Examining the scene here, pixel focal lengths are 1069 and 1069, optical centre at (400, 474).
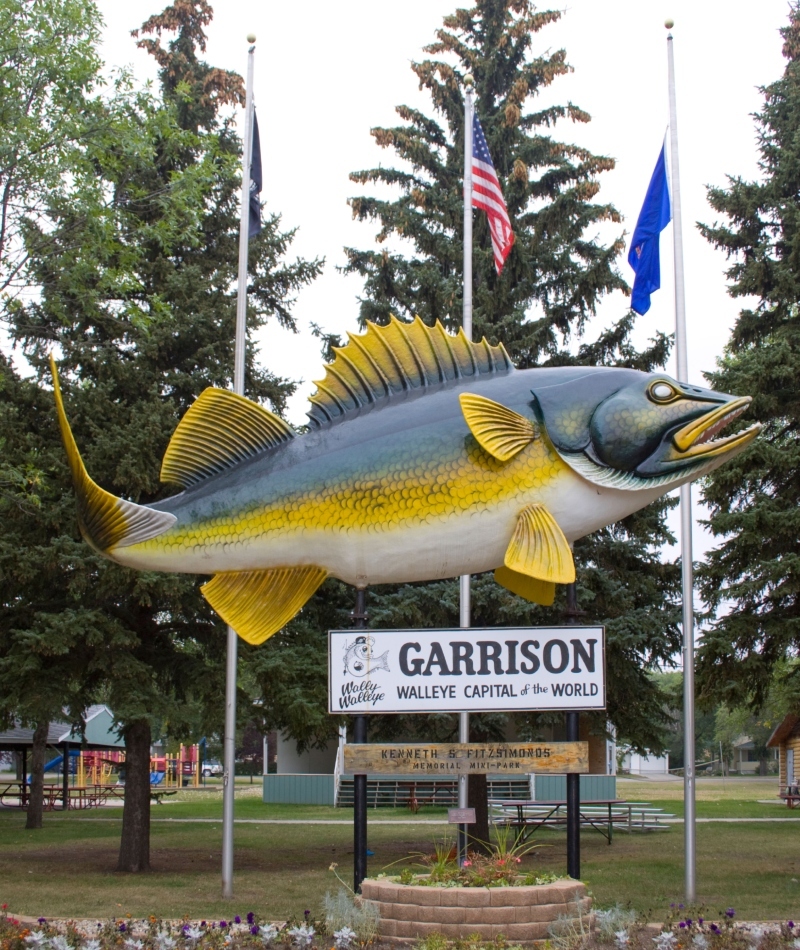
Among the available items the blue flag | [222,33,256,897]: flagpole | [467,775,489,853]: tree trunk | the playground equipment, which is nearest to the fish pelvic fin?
[222,33,256,897]: flagpole

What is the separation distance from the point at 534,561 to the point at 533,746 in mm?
2037

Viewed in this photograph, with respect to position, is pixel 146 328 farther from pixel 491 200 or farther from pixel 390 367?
pixel 390 367

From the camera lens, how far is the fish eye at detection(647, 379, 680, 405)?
26.2 ft

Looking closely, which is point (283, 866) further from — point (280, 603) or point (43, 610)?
point (280, 603)

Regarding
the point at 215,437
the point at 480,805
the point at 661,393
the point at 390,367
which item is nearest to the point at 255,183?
the point at 390,367

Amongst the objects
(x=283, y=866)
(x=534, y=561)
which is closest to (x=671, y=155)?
(x=534, y=561)

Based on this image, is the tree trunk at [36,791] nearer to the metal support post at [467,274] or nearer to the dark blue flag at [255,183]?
the metal support post at [467,274]

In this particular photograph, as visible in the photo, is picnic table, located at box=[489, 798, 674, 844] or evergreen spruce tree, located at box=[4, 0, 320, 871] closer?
evergreen spruce tree, located at box=[4, 0, 320, 871]

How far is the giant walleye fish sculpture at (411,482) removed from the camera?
782 cm

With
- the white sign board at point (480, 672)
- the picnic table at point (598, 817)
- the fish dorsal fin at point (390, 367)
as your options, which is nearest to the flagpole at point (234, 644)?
the white sign board at point (480, 672)

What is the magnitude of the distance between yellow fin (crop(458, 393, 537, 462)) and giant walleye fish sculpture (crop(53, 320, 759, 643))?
11 millimetres

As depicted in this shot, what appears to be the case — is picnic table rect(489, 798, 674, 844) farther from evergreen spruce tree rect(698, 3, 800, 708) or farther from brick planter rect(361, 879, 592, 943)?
brick planter rect(361, 879, 592, 943)

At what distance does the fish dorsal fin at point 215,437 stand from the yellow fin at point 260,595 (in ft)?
2.73

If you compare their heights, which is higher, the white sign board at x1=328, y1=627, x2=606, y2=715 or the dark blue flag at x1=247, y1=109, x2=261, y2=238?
the dark blue flag at x1=247, y1=109, x2=261, y2=238
